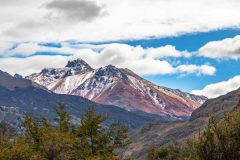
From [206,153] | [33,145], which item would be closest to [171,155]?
[33,145]

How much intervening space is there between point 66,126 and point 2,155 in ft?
51.1

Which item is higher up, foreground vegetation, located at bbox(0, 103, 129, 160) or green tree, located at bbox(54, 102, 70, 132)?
green tree, located at bbox(54, 102, 70, 132)

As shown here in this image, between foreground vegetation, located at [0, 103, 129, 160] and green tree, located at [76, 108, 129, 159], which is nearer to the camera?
foreground vegetation, located at [0, 103, 129, 160]

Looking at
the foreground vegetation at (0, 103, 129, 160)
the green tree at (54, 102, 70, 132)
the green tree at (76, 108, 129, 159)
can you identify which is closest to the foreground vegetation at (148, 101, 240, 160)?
the foreground vegetation at (0, 103, 129, 160)

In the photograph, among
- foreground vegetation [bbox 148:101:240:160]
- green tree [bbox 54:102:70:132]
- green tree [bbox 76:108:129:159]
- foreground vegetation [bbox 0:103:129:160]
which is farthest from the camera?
green tree [bbox 54:102:70:132]

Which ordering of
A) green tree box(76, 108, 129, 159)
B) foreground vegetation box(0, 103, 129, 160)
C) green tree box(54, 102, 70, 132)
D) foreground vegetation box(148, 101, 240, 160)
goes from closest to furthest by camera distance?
1. foreground vegetation box(148, 101, 240, 160)
2. foreground vegetation box(0, 103, 129, 160)
3. green tree box(76, 108, 129, 159)
4. green tree box(54, 102, 70, 132)

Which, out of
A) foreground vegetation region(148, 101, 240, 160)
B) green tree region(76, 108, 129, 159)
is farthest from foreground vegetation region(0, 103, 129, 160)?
foreground vegetation region(148, 101, 240, 160)

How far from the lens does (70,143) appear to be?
7238 cm

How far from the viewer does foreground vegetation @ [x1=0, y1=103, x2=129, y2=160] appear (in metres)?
71.1

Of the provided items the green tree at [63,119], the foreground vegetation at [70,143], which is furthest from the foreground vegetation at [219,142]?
the green tree at [63,119]

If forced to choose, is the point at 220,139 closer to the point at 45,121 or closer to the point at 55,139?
the point at 55,139

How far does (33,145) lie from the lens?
249 feet

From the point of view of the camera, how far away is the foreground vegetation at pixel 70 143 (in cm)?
7112

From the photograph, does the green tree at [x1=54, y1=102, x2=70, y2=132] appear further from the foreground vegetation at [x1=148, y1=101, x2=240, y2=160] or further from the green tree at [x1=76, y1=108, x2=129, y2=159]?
the foreground vegetation at [x1=148, y1=101, x2=240, y2=160]
